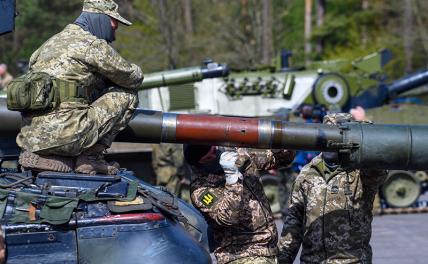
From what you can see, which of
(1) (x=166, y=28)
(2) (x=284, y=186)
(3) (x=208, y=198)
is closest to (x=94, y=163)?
(3) (x=208, y=198)

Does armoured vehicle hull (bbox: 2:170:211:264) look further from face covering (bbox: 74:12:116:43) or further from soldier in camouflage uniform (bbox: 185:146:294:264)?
face covering (bbox: 74:12:116:43)

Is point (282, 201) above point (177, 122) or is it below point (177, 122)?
below

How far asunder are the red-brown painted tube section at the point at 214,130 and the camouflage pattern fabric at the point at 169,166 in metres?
10.3

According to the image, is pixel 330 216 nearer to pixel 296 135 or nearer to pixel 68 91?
pixel 296 135

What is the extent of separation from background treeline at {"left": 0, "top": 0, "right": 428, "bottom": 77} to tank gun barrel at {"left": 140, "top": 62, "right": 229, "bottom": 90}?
31.4 feet

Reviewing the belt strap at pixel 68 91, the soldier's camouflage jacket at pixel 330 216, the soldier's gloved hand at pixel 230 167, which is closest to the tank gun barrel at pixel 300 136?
the soldier's gloved hand at pixel 230 167

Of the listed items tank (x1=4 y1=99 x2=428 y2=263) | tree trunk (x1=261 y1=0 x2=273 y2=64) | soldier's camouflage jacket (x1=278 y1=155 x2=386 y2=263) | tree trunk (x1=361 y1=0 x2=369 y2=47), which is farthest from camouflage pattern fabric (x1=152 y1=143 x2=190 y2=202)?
tree trunk (x1=361 y1=0 x2=369 y2=47)

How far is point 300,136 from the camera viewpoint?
231 inches

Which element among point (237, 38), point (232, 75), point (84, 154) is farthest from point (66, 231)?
point (237, 38)

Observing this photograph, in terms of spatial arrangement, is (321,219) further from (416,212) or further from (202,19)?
(202,19)

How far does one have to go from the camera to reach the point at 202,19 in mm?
37031

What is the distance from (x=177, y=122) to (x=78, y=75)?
67 cm

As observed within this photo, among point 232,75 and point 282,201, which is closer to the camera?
point 282,201

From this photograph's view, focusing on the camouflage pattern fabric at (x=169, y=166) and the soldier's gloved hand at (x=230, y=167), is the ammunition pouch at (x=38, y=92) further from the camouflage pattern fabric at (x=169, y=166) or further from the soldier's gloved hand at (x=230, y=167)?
the camouflage pattern fabric at (x=169, y=166)
